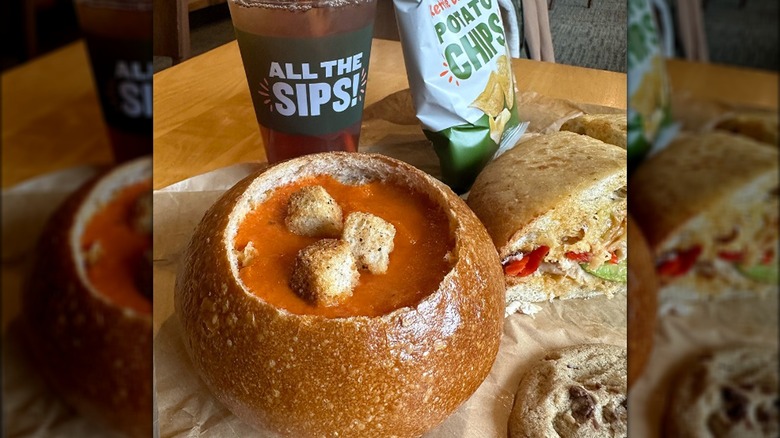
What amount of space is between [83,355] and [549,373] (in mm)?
576

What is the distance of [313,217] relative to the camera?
59 centimetres

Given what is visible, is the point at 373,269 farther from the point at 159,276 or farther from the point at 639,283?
the point at 639,283

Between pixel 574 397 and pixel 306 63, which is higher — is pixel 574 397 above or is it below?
below

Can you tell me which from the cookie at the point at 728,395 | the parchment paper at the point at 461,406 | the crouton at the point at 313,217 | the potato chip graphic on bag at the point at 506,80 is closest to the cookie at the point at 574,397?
the parchment paper at the point at 461,406

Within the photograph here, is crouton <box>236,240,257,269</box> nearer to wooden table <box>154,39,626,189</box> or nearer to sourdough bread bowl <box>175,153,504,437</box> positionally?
sourdough bread bowl <box>175,153,504,437</box>

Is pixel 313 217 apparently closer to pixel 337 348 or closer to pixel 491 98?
pixel 337 348

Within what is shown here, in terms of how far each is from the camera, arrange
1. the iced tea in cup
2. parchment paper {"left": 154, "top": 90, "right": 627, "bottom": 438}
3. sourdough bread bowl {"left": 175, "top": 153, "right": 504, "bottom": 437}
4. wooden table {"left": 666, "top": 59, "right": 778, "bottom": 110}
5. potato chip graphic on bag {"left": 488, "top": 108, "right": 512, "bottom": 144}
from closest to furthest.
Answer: wooden table {"left": 666, "top": 59, "right": 778, "bottom": 110} < sourdough bread bowl {"left": 175, "top": 153, "right": 504, "bottom": 437} < parchment paper {"left": 154, "top": 90, "right": 627, "bottom": 438} < the iced tea in cup < potato chip graphic on bag {"left": 488, "top": 108, "right": 512, "bottom": 144}

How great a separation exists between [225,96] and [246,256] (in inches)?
11.8

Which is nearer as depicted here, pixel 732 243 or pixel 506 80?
pixel 732 243

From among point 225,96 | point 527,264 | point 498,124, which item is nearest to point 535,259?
point 527,264

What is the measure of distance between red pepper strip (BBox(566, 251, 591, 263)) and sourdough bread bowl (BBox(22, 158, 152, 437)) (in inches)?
27.7

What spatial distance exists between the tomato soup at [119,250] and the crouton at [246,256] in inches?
18.2

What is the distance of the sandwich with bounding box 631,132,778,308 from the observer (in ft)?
0.29

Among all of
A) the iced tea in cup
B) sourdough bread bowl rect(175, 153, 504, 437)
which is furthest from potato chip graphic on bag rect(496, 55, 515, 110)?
sourdough bread bowl rect(175, 153, 504, 437)
